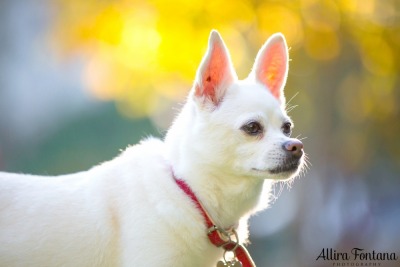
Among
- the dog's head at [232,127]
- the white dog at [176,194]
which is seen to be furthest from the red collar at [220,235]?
the dog's head at [232,127]

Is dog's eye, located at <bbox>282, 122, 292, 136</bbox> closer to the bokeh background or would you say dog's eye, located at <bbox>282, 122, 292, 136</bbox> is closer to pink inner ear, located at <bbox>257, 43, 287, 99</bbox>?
pink inner ear, located at <bbox>257, 43, 287, 99</bbox>

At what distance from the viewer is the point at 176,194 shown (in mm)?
3332

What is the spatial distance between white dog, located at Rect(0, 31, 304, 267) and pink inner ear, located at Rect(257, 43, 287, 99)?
0.75ft

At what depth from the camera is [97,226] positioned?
3301mm

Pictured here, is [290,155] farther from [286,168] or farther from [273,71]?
[273,71]

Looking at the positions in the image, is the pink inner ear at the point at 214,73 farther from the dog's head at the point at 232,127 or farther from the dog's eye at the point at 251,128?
the dog's eye at the point at 251,128

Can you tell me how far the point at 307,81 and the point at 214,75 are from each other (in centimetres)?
695

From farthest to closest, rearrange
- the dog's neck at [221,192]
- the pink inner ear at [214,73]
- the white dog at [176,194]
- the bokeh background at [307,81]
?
the bokeh background at [307,81]
the pink inner ear at [214,73]
the dog's neck at [221,192]
the white dog at [176,194]

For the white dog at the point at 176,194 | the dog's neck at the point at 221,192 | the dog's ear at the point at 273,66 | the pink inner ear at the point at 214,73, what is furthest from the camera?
the dog's ear at the point at 273,66

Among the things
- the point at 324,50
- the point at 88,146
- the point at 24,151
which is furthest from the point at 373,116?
the point at 24,151

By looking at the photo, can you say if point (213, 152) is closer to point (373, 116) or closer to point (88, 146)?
point (373, 116)

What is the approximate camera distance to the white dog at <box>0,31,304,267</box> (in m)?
3.24

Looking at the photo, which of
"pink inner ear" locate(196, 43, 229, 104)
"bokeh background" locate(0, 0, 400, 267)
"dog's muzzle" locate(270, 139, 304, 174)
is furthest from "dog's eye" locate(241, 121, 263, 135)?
"bokeh background" locate(0, 0, 400, 267)

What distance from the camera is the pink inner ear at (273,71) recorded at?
12.3ft
